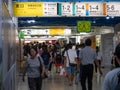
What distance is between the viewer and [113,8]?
24641mm

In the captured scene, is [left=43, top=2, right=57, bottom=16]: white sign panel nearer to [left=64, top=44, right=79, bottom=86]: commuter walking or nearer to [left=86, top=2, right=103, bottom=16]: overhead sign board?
[left=86, top=2, right=103, bottom=16]: overhead sign board

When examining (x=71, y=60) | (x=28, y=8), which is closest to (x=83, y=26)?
(x=28, y=8)

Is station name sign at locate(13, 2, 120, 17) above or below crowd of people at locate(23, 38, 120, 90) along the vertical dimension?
above

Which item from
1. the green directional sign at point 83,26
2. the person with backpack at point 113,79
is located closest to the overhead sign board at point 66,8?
the green directional sign at point 83,26

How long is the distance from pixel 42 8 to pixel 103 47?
16680 mm

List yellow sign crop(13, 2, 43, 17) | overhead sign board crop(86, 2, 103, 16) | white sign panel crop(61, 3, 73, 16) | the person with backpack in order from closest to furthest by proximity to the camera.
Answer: the person with backpack → yellow sign crop(13, 2, 43, 17) → white sign panel crop(61, 3, 73, 16) → overhead sign board crop(86, 2, 103, 16)

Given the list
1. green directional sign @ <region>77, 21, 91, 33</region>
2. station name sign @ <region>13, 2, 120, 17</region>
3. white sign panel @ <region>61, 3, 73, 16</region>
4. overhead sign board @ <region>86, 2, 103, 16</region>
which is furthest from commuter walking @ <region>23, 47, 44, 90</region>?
green directional sign @ <region>77, 21, 91, 33</region>

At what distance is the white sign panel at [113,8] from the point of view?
2462cm

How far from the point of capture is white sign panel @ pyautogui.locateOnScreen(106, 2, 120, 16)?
2462cm

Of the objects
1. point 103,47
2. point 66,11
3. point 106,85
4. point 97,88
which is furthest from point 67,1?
point 106,85

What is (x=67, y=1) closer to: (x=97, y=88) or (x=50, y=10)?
(x=50, y=10)

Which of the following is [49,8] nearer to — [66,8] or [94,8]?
[66,8]

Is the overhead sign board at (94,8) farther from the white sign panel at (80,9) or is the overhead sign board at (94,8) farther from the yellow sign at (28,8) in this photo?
the yellow sign at (28,8)

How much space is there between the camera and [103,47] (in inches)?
1587
